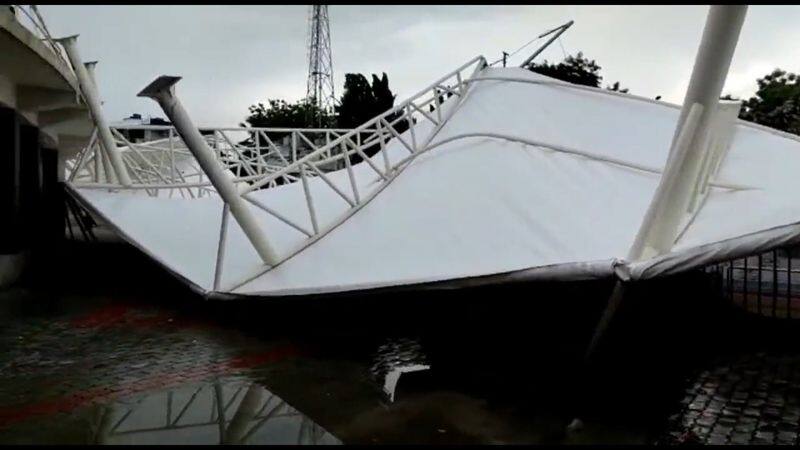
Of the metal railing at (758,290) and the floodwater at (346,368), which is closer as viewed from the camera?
the floodwater at (346,368)

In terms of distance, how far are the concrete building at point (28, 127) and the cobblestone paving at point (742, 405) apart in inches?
404

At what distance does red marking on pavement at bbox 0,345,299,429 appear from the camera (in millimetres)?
6488

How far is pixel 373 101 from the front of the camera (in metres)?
36.9

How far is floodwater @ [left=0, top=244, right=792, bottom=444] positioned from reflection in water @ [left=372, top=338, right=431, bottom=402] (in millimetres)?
27

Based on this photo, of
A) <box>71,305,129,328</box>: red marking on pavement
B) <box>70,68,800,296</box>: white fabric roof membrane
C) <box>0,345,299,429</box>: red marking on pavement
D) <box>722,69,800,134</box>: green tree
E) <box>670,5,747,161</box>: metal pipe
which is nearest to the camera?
<box>670,5,747,161</box>: metal pipe

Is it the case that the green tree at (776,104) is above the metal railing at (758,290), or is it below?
above

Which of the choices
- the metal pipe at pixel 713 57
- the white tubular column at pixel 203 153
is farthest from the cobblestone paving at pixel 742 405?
the white tubular column at pixel 203 153

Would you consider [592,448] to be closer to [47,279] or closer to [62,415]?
[62,415]

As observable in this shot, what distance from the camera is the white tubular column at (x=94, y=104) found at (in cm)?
1498

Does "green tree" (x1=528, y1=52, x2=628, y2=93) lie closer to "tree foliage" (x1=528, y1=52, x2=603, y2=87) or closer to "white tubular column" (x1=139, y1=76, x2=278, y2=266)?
"tree foliage" (x1=528, y1=52, x2=603, y2=87)

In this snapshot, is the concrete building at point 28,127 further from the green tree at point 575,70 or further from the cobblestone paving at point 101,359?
the green tree at point 575,70

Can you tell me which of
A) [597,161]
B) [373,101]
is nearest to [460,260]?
[597,161]

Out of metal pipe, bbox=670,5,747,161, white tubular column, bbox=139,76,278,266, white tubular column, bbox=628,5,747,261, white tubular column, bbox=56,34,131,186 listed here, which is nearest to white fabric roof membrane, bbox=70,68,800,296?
white tubular column, bbox=628,5,747,261

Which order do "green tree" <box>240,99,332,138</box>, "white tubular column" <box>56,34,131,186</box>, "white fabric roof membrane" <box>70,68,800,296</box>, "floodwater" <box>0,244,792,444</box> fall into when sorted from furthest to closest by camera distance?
"green tree" <box>240,99,332,138</box> < "white tubular column" <box>56,34,131,186</box> < "white fabric roof membrane" <box>70,68,800,296</box> < "floodwater" <box>0,244,792,444</box>
